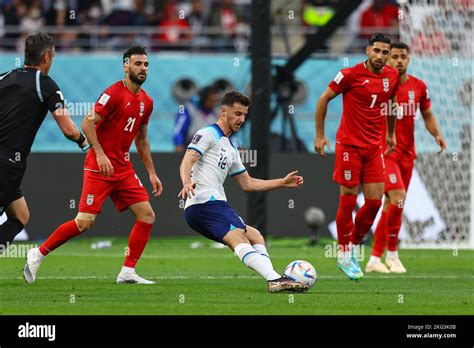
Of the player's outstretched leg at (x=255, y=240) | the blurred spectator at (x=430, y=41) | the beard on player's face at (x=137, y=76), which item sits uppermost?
the blurred spectator at (x=430, y=41)

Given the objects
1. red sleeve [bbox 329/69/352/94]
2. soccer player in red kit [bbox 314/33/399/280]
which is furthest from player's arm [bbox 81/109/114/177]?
red sleeve [bbox 329/69/352/94]

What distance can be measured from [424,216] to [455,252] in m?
1.47

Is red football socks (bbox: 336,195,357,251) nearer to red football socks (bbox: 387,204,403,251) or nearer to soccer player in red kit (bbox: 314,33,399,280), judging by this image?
soccer player in red kit (bbox: 314,33,399,280)

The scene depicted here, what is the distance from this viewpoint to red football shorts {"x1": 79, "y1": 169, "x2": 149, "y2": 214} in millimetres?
12094

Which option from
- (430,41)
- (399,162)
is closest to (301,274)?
(399,162)

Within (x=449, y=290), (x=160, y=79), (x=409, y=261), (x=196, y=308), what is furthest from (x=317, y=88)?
(x=196, y=308)

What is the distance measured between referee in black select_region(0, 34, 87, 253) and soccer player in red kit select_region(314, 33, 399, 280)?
341 centimetres

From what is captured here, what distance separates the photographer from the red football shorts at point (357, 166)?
12977mm

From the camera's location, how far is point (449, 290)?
11.7 metres

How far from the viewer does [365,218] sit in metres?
13.2

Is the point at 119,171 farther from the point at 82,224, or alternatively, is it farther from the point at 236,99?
the point at 236,99

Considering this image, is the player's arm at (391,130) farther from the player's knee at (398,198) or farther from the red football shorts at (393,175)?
the player's knee at (398,198)

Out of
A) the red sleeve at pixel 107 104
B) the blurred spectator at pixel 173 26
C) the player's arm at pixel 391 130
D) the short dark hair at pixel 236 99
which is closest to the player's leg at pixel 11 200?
the red sleeve at pixel 107 104
